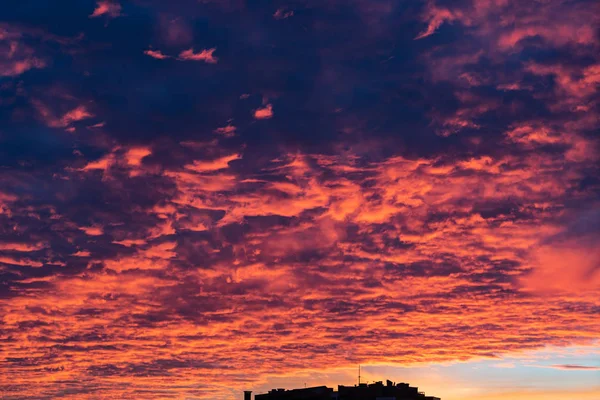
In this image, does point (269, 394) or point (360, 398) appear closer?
point (360, 398)

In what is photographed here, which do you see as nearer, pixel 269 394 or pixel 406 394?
pixel 406 394

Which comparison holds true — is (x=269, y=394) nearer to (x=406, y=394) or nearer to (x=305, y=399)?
(x=305, y=399)

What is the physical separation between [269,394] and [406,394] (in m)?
24.8

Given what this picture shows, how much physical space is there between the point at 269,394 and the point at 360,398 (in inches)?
759

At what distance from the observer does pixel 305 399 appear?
157 metres

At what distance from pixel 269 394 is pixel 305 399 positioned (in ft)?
32.9

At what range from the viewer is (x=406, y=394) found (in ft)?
503

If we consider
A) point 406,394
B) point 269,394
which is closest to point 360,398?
point 406,394

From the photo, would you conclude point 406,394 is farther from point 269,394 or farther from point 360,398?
point 269,394

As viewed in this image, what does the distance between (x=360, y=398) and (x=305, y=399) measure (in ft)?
31.9

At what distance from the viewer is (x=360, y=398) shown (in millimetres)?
152500

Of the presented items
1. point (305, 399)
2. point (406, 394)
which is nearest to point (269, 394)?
point (305, 399)
